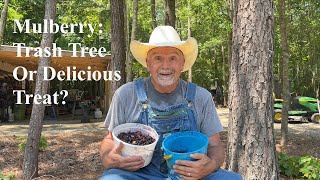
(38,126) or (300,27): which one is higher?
(300,27)

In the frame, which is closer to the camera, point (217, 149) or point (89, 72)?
point (217, 149)

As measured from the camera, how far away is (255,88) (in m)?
3.97

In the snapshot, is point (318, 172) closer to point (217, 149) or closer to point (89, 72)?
point (217, 149)

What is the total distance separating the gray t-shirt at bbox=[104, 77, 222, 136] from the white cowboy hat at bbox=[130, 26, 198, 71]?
0.27 m

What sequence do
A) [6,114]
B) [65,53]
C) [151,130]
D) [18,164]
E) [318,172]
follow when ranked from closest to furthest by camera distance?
1. [151,130]
2. [318,172]
3. [18,164]
4. [65,53]
5. [6,114]

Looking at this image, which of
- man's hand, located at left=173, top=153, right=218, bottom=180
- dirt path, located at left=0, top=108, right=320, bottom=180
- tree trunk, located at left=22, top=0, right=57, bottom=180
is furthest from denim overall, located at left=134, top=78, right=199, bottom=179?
tree trunk, located at left=22, top=0, right=57, bottom=180

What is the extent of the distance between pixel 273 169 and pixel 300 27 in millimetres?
25210

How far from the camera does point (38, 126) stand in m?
6.29

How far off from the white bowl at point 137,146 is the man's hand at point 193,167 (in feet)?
0.63

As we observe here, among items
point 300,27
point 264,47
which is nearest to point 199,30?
point 300,27

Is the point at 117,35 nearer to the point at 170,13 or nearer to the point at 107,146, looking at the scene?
the point at 170,13

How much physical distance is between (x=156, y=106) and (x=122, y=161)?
463 millimetres

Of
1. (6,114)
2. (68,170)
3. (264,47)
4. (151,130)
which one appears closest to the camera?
(151,130)

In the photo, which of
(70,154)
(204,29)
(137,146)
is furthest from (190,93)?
(204,29)
